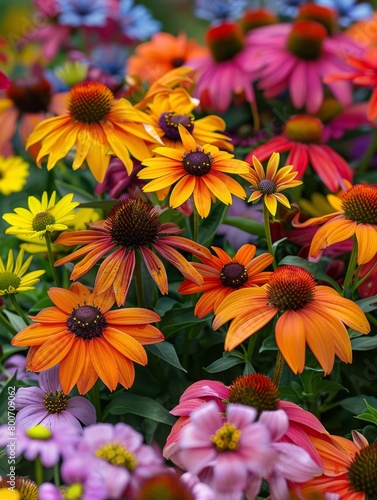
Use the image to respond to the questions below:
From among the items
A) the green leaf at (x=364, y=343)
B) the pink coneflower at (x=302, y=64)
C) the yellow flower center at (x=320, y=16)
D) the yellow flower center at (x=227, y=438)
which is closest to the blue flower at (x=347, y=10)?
the yellow flower center at (x=320, y=16)

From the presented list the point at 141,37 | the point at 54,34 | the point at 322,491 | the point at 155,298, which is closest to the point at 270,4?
the point at 141,37

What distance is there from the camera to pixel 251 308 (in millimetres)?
713

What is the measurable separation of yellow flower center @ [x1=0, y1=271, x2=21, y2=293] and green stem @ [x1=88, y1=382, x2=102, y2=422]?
0.14 metres

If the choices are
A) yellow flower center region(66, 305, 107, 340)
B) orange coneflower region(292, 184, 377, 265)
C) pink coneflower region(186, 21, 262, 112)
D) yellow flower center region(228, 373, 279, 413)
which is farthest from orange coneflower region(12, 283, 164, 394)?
pink coneflower region(186, 21, 262, 112)

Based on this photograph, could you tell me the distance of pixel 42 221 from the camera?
82 cm

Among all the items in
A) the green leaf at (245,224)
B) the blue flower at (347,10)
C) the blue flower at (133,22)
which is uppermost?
the green leaf at (245,224)

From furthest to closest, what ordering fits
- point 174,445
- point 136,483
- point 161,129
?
point 161,129 → point 174,445 → point 136,483

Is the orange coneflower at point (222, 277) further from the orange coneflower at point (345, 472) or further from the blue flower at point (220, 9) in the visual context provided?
the blue flower at point (220, 9)

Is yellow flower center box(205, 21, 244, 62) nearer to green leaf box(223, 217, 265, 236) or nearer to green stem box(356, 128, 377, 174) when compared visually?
green stem box(356, 128, 377, 174)

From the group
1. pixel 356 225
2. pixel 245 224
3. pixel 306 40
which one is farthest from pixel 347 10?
pixel 356 225

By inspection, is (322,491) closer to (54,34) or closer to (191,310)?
(191,310)

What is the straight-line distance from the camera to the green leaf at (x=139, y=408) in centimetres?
76

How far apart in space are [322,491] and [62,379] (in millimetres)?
273

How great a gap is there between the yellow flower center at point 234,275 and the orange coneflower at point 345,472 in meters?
0.19
